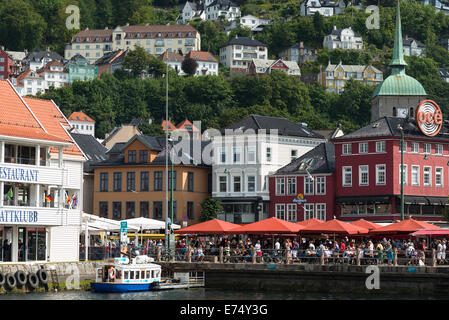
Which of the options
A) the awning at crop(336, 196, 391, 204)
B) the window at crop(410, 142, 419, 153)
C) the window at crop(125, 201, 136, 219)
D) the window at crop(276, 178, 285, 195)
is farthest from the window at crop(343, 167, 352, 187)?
the window at crop(125, 201, 136, 219)

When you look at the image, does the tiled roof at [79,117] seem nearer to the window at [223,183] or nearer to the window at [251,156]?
the window at [223,183]

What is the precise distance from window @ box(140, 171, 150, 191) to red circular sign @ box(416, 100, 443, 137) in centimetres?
2329

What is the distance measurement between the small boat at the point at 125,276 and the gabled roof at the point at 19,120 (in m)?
8.11

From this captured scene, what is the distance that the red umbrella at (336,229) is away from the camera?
190ft

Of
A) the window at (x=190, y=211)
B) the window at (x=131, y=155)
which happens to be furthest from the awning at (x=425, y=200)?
the window at (x=131, y=155)

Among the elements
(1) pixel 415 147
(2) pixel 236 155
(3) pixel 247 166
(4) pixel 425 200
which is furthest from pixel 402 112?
(4) pixel 425 200

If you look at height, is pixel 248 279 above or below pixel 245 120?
below

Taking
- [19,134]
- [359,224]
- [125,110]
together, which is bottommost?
[359,224]

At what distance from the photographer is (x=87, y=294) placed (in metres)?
55.0

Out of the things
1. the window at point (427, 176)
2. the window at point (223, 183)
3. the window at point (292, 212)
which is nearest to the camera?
the window at point (427, 176)
